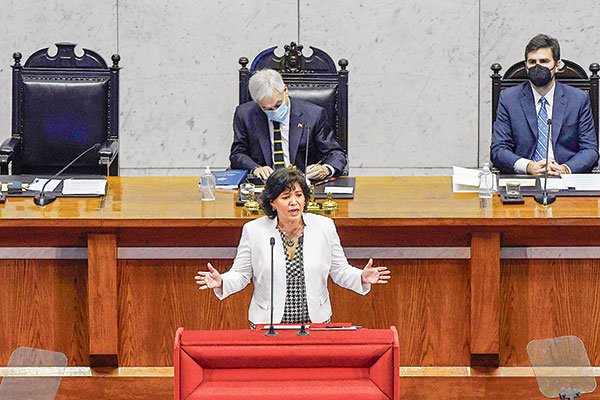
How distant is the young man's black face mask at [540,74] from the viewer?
5.59 m

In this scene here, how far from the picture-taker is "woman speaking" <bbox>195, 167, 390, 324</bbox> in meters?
3.81

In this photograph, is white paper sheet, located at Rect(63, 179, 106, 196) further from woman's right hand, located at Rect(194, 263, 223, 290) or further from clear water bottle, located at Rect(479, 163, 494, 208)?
clear water bottle, located at Rect(479, 163, 494, 208)

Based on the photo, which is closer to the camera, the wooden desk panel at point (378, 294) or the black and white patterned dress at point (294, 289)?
the black and white patterned dress at point (294, 289)

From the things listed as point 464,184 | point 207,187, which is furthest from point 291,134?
point 464,184

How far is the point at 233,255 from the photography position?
4.59 m

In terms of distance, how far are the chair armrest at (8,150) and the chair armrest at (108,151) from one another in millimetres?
453

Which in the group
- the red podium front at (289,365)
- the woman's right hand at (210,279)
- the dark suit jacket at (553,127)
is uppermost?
the dark suit jacket at (553,127)

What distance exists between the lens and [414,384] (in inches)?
181

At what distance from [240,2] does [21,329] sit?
3.41m

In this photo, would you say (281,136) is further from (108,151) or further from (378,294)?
(378,294)

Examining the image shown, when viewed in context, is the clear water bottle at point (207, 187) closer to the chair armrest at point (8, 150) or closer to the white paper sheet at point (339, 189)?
the white paper sheet at point (339, 189)

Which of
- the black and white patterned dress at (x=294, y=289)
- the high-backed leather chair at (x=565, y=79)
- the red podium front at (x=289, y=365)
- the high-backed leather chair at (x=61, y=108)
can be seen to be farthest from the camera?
the high-backed leather chair at (x=61, y=108)

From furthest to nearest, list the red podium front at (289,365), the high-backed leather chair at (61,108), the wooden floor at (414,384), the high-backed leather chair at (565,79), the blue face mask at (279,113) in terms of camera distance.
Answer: the high-backed leather chair at (61,108)
the high-backed leather chair at (565,79)
the blue face mask at (279,113)
the wooden floor at (414,384)
the red podium front at (289,365)

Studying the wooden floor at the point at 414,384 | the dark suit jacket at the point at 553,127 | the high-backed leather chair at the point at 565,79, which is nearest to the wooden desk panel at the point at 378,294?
the wooden floor at the point at 414,384
